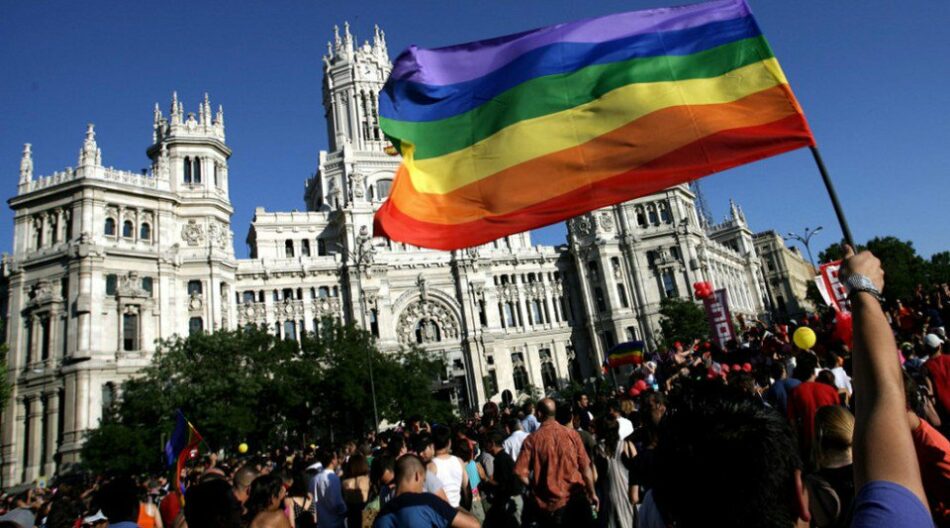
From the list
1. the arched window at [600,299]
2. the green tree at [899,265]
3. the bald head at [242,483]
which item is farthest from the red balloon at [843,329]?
the green tree at [899,265]

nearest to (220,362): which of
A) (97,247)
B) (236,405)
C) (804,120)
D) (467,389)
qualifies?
(236,405)

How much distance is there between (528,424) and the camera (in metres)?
11.6

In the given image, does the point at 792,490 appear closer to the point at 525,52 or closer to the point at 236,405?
the point at 525,52

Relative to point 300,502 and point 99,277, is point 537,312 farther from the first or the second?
point 300,502

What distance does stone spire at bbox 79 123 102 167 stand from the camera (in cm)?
4373

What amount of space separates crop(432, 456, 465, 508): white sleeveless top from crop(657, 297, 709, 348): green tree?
4346 centimetres

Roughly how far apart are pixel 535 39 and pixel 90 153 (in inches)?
1870

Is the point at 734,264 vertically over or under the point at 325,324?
over

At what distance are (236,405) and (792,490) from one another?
115 ft

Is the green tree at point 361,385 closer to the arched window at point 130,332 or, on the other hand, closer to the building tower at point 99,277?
the building tower at point 99,277

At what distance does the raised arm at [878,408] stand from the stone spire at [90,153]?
5168 centimetres

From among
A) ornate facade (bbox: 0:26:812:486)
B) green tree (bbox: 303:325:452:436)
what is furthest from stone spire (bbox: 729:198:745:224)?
green tree (bbox: 303:325:452:436)

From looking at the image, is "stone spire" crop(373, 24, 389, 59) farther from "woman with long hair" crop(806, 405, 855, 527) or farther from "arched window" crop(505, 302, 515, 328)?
"woman with long hair" crop(806, 405, 855, 527)

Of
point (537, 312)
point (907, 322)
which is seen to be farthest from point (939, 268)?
point (907, 322)
